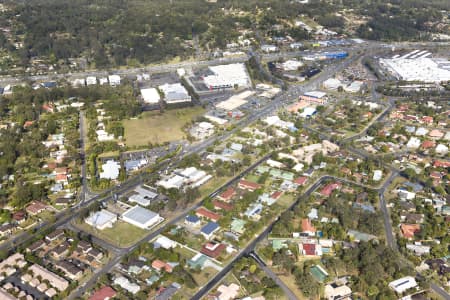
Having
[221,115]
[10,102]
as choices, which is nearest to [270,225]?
[221,115]

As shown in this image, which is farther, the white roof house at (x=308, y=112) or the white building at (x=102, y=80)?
the white building at (x=102, y=80)

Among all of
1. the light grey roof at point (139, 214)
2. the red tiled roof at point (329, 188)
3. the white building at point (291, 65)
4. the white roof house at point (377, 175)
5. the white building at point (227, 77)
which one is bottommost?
the white roof house at point (377, 175)

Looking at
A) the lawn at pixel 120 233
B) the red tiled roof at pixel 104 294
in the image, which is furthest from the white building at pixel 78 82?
the red tiled roof at pixel 104 294

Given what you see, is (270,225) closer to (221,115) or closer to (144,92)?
(221,115)

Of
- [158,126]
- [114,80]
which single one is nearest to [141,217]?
[158,126]

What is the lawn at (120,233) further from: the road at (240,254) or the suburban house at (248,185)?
the suburban house at (248,185)

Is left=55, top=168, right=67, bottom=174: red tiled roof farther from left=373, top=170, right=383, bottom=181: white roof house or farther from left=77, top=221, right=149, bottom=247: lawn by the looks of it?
left=373, top=170, right=383, bottom=181: white roof house

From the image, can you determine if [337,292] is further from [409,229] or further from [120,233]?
[120,233]
